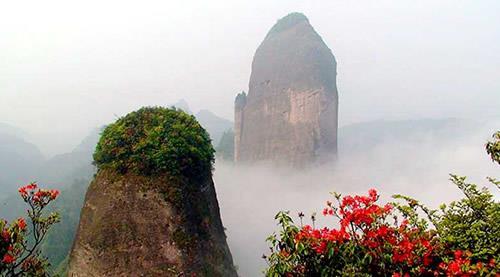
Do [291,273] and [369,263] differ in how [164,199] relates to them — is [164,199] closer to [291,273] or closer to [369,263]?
[291,273]

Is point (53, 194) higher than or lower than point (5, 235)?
higher

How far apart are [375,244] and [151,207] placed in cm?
886

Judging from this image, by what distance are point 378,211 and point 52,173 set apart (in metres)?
198

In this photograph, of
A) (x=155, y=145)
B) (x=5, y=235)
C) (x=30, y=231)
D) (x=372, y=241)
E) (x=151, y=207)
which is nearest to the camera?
(x=5, y=235)

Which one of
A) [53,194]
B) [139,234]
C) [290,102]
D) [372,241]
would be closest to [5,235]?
[53,194]

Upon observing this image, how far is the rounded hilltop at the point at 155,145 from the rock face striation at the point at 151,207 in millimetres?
39

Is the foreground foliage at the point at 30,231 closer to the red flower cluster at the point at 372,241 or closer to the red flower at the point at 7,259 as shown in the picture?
the red flower at the point at 7,259

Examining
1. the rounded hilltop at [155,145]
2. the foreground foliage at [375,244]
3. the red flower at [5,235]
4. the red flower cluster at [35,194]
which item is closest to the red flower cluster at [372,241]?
the foreground foliage at [375,244]

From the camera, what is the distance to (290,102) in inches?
3371

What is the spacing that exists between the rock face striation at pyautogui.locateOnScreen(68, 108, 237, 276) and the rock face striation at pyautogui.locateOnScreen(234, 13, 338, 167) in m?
67.6

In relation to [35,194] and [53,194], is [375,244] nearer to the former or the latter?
[53,194]

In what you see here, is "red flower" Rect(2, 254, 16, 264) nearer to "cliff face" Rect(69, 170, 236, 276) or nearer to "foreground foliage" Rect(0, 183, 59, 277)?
"foreground foliage" Rect(0, 183, 59, 277)

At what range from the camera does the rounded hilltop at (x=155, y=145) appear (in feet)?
49.0

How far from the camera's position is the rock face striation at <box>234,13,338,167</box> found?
3265 inches
